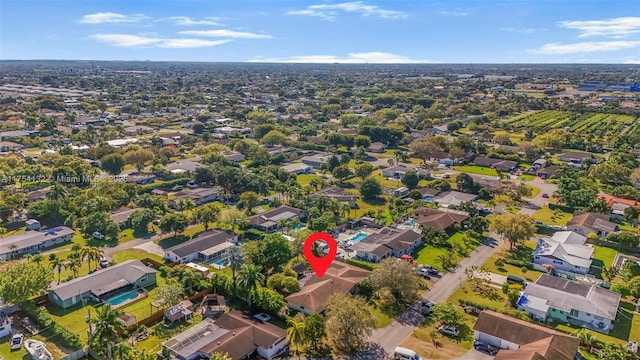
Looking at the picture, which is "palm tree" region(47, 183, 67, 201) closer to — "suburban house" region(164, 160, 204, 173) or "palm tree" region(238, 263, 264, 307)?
"suburban house" region(164, 160, 204, 173)

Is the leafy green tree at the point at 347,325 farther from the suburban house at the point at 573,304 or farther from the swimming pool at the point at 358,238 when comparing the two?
the swimming pool at the point at 358,238

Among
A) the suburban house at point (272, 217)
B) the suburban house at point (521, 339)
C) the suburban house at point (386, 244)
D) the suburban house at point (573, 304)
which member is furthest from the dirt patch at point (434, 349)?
the suburban house at point (272, 217)

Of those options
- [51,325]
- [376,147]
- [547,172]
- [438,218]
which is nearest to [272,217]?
[438,218]

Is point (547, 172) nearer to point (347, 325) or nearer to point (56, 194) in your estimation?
point (347, 325)

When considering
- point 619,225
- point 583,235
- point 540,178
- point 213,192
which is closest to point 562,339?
point 583,235

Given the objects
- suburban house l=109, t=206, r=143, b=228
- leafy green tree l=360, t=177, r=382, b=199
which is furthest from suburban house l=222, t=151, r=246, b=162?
leafy green tree l=360, t=177, r=382, b=199

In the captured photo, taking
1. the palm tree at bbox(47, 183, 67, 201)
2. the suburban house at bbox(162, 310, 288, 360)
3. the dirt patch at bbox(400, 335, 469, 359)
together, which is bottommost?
the dirt patch at bbox(400, 335, 469, 359)

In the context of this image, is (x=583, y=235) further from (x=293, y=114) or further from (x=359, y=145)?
(x=293, y=114)
